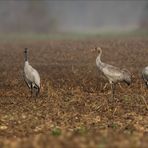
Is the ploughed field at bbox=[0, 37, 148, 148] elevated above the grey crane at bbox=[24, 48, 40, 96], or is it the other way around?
the grey crane at bbox=[24, 48, 40, 96]

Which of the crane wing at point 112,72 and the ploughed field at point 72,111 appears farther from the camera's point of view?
the crane wing at point 112,72

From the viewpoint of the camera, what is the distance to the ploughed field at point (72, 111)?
33.7 feet

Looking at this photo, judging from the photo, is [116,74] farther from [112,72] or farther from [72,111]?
[72,111]

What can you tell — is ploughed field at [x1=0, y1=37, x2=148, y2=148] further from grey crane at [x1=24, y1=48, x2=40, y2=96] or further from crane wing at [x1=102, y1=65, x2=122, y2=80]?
crane wing at [x1=102, y1=65, x2=122, y2=80]

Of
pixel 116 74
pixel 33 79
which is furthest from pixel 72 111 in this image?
pixel 116 74

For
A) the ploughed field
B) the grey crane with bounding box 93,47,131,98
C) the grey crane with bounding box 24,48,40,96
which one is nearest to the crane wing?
the grey crane with bounding box 93,47,131,98

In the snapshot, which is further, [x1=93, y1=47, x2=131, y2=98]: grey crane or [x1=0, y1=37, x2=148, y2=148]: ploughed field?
[x1=93, y1=47, x2=131, y2=98]: grey crane

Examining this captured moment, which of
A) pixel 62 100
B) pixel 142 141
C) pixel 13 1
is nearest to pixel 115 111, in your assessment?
pixel 62 100

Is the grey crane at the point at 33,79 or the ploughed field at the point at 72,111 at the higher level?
the grey crane at the point at 33,79

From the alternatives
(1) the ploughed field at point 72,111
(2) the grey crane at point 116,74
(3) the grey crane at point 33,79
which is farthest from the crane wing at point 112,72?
(3) the grey crane at point 33,79

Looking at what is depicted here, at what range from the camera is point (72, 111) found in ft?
54.6

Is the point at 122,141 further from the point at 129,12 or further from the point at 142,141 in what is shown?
the point at 129,12

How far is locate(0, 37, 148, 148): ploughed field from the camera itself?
405 inches

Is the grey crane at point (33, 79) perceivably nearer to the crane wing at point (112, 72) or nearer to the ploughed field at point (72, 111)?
the ploughed field at point (72, 111)
